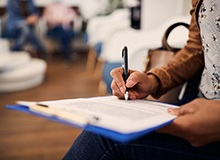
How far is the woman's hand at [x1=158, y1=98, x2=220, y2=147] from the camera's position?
48 cm

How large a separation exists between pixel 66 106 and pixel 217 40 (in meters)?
0.39

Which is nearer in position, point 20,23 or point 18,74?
point 18,74

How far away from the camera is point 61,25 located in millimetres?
4117

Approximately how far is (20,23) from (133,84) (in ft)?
11.5

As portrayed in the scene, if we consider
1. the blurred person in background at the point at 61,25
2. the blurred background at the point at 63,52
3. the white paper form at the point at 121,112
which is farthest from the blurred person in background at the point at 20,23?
the white paper form at the point at 121,112

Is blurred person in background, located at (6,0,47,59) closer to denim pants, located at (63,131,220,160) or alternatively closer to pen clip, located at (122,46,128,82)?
pen clip, located at (122,46,128,82)

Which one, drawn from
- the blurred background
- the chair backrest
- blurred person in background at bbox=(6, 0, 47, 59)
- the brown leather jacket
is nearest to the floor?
the blurred background

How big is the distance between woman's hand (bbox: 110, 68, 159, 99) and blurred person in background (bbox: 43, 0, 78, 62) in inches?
137

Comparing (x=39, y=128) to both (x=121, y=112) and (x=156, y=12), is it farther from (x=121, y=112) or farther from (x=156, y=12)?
(x=121, y=112)

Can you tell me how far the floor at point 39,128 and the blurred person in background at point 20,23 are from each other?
3.53 feet

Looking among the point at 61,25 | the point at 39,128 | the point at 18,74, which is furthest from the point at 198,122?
the point at 61,25

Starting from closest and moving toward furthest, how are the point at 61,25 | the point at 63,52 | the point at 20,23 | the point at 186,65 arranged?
1. the point at 186,65
2. the point at 20,23
3. the point at 61,25
4. the point at 63,52

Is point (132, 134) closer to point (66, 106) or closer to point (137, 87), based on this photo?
point (66, 106)

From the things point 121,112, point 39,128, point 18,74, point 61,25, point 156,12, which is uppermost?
point 156,12
